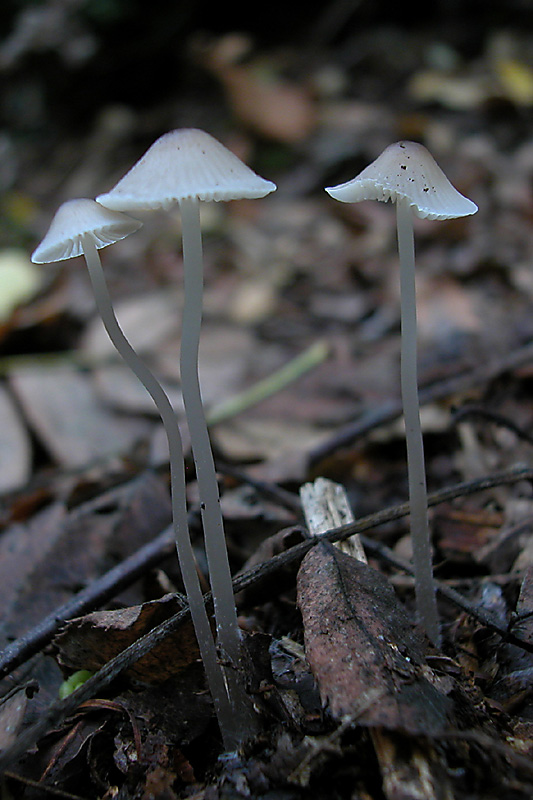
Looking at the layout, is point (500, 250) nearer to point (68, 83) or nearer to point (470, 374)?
point (470, 374)

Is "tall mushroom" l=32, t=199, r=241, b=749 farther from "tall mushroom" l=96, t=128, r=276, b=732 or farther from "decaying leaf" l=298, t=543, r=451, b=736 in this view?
"decaying leaf" l=298, t=543, r=451, b=736

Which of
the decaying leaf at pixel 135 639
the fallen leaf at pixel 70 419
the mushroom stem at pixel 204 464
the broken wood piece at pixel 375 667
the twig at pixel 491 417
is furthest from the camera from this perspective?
the fallen leaf at pixel 70 419

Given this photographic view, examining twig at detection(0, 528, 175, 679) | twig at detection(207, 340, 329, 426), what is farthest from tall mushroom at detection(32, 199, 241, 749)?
twig at detection(207, 340, 329, 426)

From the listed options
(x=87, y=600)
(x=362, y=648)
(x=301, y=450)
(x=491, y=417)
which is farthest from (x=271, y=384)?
(x=362, y=648)

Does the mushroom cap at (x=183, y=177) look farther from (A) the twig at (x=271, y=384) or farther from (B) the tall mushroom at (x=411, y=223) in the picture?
(A) the twig at (x=271, y=384)

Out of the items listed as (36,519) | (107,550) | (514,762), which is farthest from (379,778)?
(36,519)

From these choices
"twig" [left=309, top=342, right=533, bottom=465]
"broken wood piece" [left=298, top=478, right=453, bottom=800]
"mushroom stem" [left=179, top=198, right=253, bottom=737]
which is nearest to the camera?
"broken wood piece" [left=298, top=478, right=453, bottom=800]

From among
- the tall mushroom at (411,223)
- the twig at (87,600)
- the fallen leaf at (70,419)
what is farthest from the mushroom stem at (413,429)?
the fallen leaf at (70,419)

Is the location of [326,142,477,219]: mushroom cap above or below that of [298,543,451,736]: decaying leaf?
above
